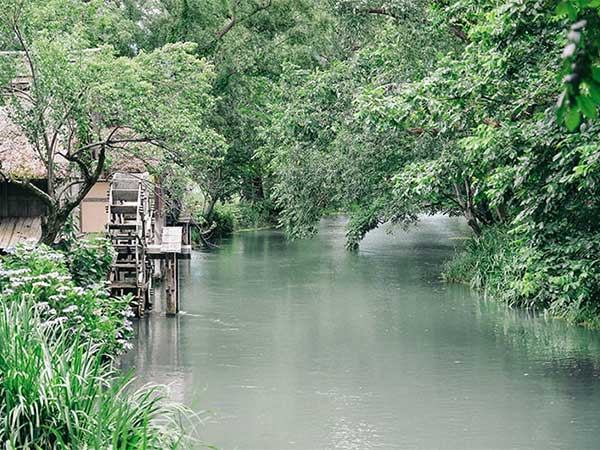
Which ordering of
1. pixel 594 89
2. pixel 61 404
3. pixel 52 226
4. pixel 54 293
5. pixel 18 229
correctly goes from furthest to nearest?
pixel 18 229 < pixel 52 226 < pixel 54 293 < pixel 61 404 < pixel 594 89

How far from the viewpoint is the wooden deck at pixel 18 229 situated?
14867mm

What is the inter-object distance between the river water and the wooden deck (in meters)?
2.41

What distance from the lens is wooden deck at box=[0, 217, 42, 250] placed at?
14867mm

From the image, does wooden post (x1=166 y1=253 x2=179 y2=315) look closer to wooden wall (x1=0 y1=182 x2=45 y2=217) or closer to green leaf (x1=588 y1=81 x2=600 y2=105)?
wooden wall (x1=0 y1=182 x2=45 y2=217)

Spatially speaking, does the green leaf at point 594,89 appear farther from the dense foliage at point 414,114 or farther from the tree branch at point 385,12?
the tree branch at point 385,12

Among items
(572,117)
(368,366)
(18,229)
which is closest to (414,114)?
(368,366)

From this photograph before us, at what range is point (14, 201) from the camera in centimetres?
1576

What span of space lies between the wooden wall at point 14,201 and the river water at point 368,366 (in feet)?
9.12

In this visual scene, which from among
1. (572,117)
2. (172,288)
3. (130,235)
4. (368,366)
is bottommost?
(368,366)

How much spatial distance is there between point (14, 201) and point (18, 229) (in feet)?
2.22

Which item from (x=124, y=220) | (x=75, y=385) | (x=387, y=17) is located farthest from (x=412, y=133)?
(x=75, y=385)

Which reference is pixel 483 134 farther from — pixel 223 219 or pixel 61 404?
pixel 223 219

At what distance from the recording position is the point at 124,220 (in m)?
17.6

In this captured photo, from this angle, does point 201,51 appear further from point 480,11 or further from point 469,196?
point 480,11
